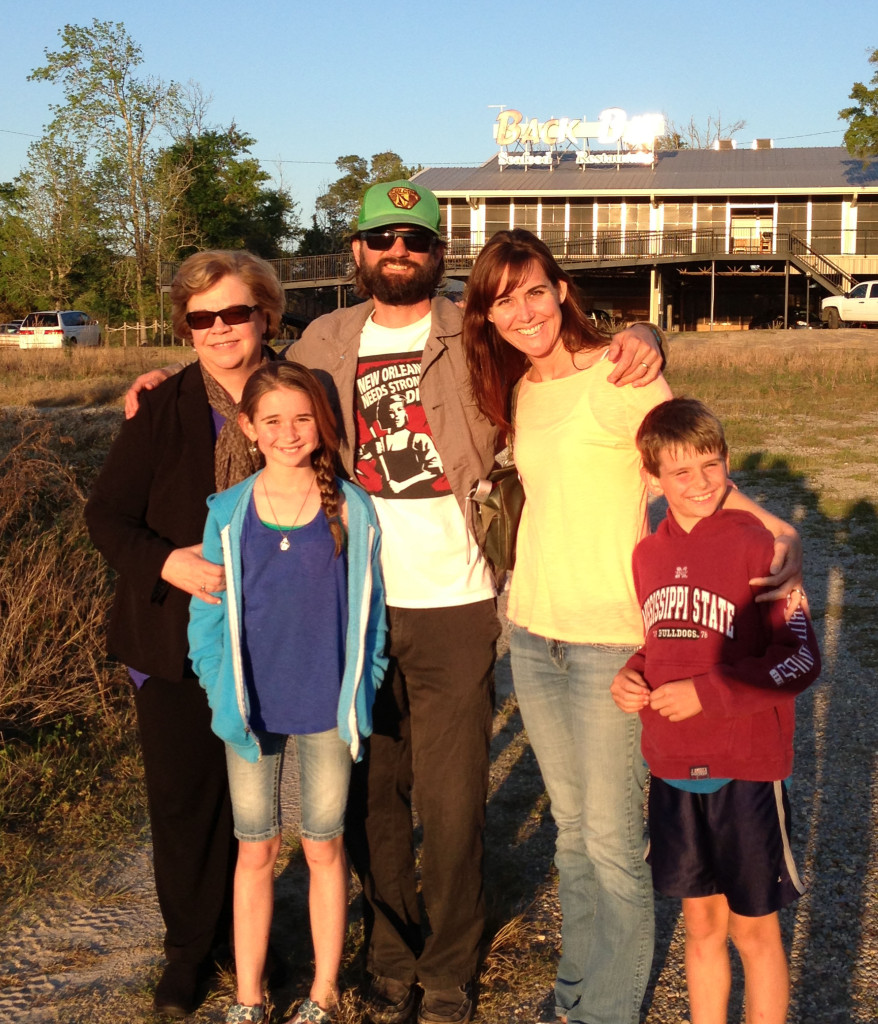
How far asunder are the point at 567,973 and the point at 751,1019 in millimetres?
657

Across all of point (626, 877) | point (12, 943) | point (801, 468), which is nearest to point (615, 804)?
point (626, 877)

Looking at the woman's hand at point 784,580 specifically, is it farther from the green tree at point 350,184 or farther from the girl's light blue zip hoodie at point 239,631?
the green tree at point 350,184

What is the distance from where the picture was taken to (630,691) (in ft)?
8.64

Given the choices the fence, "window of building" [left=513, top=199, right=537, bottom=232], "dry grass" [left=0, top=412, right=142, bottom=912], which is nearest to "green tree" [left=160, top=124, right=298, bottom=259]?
the fence

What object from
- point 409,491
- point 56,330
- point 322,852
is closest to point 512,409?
point 409,491

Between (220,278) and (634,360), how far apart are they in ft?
4.03

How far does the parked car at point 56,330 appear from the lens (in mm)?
36125

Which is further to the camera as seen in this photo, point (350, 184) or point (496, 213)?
point (350, 184)

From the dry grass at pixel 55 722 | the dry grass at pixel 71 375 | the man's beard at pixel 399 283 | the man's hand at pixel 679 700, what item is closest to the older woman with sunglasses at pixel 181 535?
the man's beard at pixel 399 283

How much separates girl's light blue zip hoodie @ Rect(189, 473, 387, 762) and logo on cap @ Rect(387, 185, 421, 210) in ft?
2.85

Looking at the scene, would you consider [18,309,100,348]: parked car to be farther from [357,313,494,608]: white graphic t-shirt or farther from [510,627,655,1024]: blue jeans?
[510,627,655,1024]: blue jeans

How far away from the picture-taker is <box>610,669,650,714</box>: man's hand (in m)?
2.62

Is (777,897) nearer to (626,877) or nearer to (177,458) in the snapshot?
(626,877)

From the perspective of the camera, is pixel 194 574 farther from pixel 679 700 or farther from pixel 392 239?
pixel 679 700
